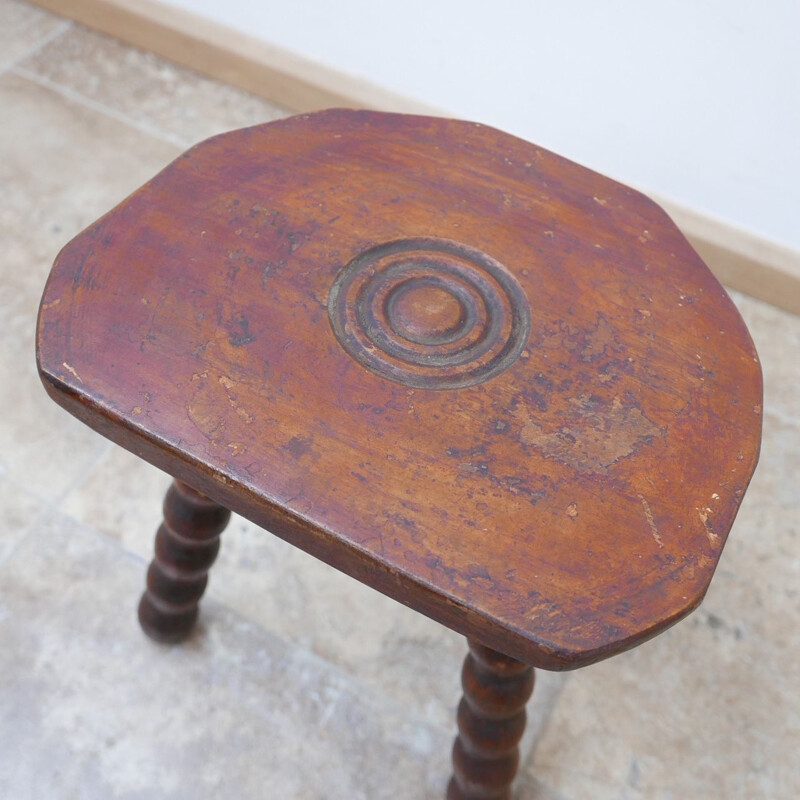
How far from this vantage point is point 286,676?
1.21 meters

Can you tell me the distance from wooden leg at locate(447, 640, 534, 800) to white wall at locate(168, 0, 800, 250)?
1020 millimetres

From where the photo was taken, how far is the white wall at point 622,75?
4.90ft

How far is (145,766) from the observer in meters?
1.12

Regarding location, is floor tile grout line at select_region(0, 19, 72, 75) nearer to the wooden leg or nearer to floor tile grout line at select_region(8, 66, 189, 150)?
floor tile grout line at select_region(8, 66, 189, 150)

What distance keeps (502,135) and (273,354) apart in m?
0.40

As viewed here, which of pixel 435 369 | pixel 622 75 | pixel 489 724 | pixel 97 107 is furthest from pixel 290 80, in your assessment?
pixel 489 724

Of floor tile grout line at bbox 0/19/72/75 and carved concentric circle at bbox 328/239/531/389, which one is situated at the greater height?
carved concentric circle at bbox 328/239/531/389

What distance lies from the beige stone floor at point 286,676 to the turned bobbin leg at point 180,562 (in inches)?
1.9

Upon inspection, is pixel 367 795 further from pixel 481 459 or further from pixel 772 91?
pixel 772 91

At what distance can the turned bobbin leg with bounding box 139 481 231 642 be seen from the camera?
3.41ft

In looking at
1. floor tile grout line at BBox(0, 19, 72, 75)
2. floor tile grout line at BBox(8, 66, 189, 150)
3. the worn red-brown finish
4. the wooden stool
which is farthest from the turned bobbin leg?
floor tile grout line at BBox(0, 19, 72, 75)

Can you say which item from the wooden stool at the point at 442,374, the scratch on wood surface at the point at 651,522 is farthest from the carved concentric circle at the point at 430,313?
the scratch on wood surface at the point at 651,522

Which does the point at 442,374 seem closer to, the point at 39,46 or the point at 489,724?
the point at 489,724

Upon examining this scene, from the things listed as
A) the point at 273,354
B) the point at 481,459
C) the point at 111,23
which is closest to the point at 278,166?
the point at 273,354
